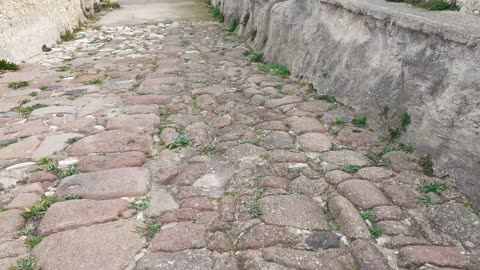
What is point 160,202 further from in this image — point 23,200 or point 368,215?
point 368,215

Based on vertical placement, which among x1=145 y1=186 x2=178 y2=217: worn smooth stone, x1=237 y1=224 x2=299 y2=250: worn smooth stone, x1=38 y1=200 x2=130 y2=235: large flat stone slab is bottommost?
x1=38 y1=200 x2=130 y2=235: large flat stone slab

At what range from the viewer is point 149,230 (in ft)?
7.47

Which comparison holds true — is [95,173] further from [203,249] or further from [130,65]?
[130,65]

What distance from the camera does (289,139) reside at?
11.2 ft

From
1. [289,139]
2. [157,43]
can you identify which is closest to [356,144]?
[289,139]

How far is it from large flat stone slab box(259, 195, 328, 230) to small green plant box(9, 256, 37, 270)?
4.00 ft

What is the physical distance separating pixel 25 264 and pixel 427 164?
253cm

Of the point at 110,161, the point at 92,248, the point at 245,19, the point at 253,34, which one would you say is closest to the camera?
the point at 92,248

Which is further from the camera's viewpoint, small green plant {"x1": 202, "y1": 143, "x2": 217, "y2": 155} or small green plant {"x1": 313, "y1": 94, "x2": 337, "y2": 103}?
small green plant {"x1": 313, "y1": 94, "x2": 337, "y2": 103}

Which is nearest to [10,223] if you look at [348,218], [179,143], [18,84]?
[179,143]

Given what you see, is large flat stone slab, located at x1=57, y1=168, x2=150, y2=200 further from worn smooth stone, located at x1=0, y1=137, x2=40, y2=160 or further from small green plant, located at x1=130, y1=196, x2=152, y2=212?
worn smooth stone, located at x1=0, y1=137, x2=40, y2=160

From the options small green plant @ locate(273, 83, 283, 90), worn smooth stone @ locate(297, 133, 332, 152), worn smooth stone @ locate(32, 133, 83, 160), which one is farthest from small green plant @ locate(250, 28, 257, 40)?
worn smooth stone @ locate(32, 133, 83, 160)

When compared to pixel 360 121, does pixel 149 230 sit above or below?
below

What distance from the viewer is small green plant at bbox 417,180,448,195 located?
2.55 m
